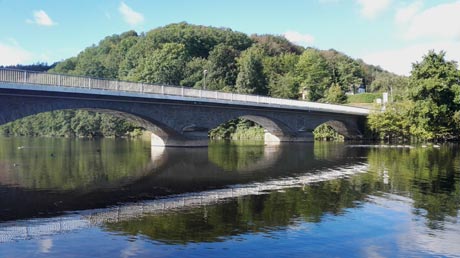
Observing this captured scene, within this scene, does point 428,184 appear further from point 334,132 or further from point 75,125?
point 75,125

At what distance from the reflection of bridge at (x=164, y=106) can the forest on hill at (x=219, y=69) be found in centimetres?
2066

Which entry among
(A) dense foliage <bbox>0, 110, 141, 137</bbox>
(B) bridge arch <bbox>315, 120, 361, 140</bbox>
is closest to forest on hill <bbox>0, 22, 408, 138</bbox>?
(A) dense foliage <bbox>0, 110, 141, 137</bbox>

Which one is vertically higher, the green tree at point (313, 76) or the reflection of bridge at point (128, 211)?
the green tree at point (313, 76)

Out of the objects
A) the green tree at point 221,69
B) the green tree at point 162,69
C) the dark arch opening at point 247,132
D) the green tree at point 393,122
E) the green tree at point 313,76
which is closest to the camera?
the dark arch opening at point 247,132

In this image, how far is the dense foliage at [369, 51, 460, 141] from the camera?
56812 mm

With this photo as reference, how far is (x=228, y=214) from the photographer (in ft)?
43.0

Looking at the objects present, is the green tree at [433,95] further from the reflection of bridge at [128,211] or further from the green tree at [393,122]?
the reflection of bridge at [128,211]

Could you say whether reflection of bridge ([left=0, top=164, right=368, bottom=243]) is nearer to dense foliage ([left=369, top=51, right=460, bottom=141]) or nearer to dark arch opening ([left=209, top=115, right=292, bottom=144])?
dark arch opening ([left=209, top=115, right=292, bottom=144])

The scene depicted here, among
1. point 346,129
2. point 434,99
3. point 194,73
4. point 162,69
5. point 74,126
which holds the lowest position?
point 346,129

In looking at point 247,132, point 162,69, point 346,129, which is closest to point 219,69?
point 162,69

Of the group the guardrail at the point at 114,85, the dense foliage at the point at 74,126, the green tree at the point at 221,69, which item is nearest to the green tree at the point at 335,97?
the green tree at the point at 221,69

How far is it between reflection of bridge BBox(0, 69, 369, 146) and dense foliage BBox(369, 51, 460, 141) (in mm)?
9799

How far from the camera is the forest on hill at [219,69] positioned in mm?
86000

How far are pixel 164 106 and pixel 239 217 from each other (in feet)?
91.4
